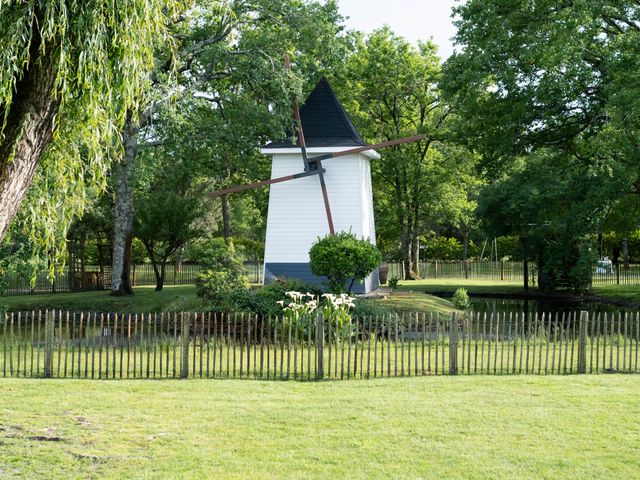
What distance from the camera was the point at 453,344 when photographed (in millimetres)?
14469

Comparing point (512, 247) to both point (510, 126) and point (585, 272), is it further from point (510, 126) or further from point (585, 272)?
point (510, 126)

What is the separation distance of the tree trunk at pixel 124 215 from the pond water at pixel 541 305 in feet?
48.5

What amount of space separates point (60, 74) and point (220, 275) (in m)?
16.6

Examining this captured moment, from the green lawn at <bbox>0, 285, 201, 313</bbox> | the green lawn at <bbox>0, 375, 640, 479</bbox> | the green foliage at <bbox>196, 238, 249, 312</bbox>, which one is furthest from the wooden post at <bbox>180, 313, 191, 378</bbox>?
the green lawn at <bbox>0, 285, 201, 313</bbox>

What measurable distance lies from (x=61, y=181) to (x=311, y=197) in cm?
1991

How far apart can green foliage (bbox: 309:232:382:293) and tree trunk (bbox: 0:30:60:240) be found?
53.4 ft

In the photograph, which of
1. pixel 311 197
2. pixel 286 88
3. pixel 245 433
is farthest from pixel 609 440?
pixel 286 88

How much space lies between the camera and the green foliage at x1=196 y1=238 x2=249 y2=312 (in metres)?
24.0

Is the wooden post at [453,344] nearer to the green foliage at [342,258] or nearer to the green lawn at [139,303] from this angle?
the green foliage at [342,258]

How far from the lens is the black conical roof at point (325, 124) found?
97.8 ft

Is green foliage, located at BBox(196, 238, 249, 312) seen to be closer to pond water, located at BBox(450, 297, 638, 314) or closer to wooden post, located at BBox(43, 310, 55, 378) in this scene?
wooden post, located at BBox(43, 310, 55, 378)

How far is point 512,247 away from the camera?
6350 cm

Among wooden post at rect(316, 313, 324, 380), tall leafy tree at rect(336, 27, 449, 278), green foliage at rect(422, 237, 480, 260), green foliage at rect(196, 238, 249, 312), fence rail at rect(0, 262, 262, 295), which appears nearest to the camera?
wooden post at rect(316, 313, 324, 380)

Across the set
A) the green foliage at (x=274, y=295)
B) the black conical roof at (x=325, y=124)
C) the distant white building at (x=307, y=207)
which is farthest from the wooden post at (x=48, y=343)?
the black conical roof at (x=325, y=124)
